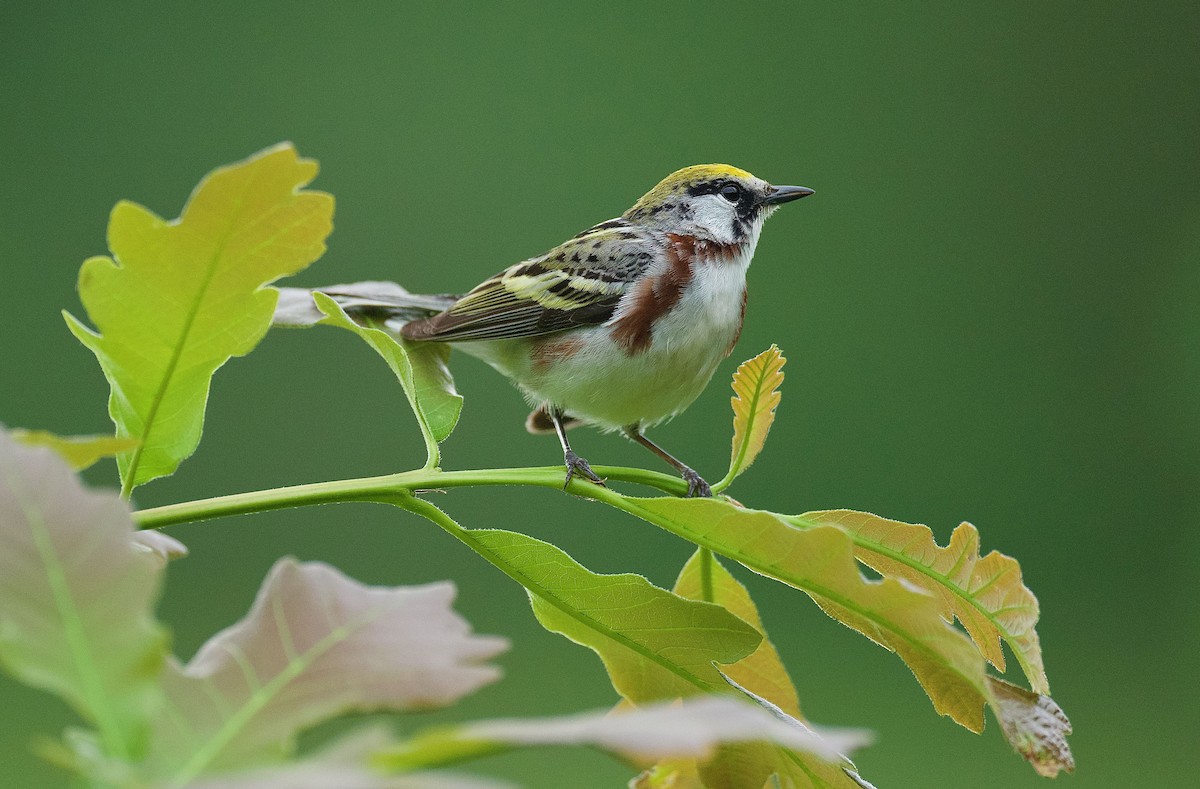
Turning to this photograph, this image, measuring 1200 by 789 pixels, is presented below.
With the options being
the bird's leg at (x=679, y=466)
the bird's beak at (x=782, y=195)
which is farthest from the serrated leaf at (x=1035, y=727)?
the bird's beak at (x=782, y=195)

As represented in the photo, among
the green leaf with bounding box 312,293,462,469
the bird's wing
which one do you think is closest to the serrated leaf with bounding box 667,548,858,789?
the green leaf with bounding box 312,293,462,469

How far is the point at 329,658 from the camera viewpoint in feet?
0.80

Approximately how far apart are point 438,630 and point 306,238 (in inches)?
5.6

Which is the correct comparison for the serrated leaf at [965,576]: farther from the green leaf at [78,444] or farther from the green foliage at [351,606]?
the green leaf at [78,444]

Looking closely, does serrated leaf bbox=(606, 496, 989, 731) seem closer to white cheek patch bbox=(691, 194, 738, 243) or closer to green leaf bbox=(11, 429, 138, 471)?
green leaf bbox=(11, 429, 138, 471)

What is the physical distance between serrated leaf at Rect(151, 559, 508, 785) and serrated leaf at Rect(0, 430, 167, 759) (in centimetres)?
1

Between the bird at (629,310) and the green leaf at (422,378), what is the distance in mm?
375

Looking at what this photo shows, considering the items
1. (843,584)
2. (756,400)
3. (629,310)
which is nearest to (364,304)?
(756,400)

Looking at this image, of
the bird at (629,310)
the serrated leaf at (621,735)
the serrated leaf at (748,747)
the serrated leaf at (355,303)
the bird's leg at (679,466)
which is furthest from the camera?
the bird at (629,310)

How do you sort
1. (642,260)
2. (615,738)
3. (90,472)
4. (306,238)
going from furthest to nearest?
(90,472)
(642,260)
(306,238)
(615,738)

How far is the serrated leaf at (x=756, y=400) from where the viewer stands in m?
0.48

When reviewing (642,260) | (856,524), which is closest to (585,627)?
(856,524)

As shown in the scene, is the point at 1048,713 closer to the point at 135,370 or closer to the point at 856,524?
the point at 856,524

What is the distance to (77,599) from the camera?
22 cm
